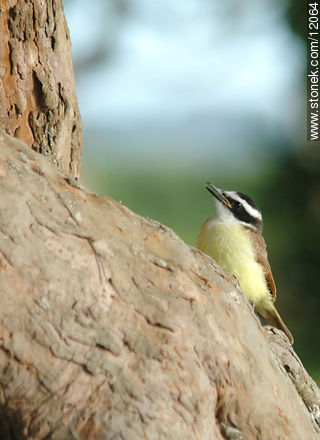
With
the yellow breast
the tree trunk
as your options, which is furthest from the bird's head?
the tree trunk

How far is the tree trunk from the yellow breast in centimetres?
152

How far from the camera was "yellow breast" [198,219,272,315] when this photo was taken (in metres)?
4.67


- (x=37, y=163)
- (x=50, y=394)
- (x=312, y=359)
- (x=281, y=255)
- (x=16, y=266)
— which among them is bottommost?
(x=312, y=359)

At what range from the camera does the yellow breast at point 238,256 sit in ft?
15.3

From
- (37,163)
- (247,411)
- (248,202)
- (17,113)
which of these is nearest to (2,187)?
(37,163)

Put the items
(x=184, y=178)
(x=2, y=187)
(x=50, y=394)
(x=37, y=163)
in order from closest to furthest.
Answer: (x=50, y=394)
(x=2, y=187)
(x=37, y=163)
(x=184, y=178)

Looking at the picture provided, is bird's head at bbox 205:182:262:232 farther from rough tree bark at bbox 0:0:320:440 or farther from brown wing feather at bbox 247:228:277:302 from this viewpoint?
rough tree bark at bbox 0:0:320:440

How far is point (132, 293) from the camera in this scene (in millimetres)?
2402

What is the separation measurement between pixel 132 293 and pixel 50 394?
1.50 ft

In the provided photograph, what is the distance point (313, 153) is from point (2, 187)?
25.6 ft


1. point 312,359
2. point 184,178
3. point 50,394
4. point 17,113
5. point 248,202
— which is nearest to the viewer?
point 50,394

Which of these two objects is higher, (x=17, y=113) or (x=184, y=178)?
(x=17, y=113)

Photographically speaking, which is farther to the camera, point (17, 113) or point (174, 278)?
point (17, 113)

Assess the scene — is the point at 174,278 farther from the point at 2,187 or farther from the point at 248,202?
the point at 248,202
